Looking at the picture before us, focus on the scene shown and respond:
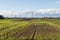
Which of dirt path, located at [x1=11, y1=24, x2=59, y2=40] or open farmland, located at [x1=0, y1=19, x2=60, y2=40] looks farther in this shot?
dirt path, located at [x1=11, y1=24, x2=59, y2=40]

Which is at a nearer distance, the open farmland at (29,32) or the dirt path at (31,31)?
the open farmland at (29,32)

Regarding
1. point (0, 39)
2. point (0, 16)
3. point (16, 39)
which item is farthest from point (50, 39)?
point (0, 16)

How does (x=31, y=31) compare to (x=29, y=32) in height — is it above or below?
below

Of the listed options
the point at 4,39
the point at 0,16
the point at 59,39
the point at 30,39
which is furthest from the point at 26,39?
the point at 0,16

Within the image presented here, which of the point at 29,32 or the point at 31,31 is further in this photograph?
the point at 31,31

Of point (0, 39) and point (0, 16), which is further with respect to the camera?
point (0, 16)

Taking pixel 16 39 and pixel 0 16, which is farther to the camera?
pixel 0 16

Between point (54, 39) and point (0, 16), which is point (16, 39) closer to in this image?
point (54, 39)

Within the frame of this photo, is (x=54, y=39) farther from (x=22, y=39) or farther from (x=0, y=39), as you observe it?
(x=0, y=39)
